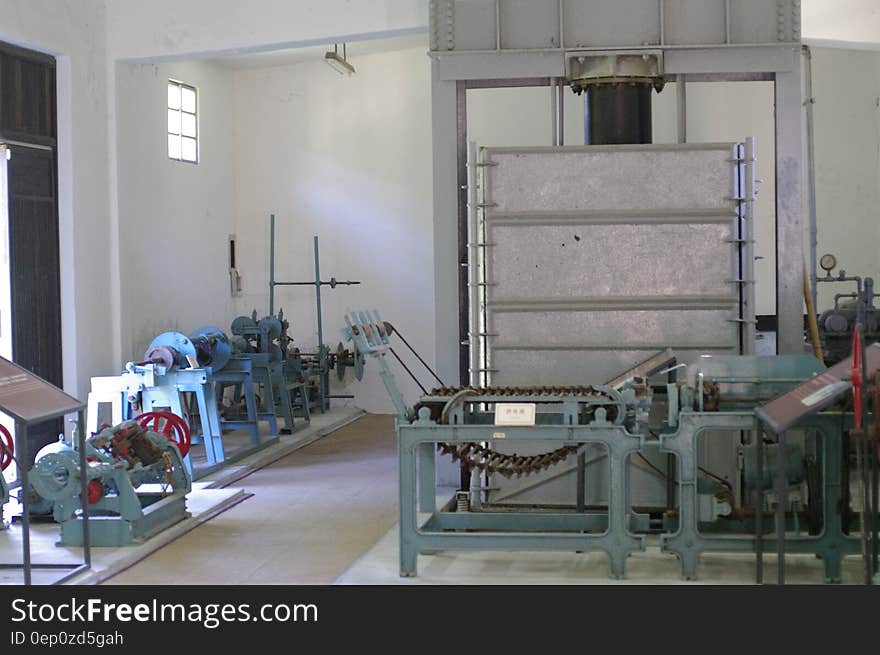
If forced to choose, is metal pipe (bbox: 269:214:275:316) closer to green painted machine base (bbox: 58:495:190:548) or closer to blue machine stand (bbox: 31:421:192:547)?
blue machine stand (bbox: 31:421:192:547)

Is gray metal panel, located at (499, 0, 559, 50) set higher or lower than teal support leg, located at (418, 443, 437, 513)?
higher

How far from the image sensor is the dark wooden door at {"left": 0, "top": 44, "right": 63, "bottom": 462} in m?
9.84

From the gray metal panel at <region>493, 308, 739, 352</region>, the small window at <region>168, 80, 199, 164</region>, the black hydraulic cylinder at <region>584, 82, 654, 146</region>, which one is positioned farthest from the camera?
the small window at <region>168, 80, 199, 164</region>

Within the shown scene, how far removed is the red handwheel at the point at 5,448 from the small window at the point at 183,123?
4.87 meters

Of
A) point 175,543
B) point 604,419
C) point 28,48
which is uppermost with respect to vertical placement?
point 28,48

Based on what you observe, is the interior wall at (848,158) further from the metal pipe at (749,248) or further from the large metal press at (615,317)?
the metal pipe at (749,248)

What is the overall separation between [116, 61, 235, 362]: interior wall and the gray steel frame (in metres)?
3.42

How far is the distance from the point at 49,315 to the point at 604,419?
5.64 metres

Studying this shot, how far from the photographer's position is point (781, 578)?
6168mm

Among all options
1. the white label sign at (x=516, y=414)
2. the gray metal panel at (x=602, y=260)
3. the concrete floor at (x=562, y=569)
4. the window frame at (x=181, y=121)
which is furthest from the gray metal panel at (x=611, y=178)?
the window frame at (x=181, y=121)

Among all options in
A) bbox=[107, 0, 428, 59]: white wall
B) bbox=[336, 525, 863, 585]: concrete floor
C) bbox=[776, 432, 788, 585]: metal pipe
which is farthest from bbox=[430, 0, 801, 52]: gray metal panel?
A: bbox=[776, 432, 788, 585]: metal pipe
